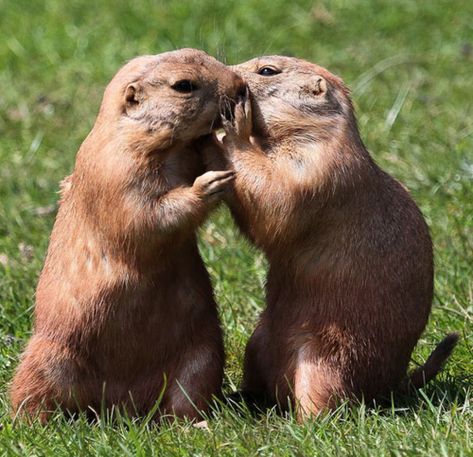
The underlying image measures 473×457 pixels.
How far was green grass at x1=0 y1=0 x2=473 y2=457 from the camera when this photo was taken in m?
5.35

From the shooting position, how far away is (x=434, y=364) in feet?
19.6

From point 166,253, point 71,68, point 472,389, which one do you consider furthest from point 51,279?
point 71,68

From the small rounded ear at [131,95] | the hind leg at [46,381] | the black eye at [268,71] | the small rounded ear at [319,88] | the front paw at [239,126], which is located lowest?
the hind leg at [46,381]

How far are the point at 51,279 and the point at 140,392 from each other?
679 millimetres

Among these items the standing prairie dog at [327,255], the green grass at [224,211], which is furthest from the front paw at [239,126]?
the green grass at [224,211]

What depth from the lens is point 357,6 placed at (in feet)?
42.4

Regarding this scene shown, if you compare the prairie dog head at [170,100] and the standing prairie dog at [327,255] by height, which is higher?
the prairie dog head at [170,100]

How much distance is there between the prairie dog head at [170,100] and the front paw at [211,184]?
0.81ft

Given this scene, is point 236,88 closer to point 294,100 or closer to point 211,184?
point 294,100

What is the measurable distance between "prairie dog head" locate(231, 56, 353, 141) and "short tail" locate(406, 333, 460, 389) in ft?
3.67

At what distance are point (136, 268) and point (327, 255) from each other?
Answer: 87 cm

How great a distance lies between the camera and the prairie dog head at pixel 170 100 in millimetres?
5738

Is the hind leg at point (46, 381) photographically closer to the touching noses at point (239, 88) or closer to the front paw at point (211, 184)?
the front paw at point (211, 184)

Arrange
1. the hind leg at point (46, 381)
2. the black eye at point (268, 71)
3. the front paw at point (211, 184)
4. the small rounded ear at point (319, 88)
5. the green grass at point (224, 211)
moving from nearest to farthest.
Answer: the green grass at point (224, 211), the front paw at point (211, 184), the hind leg at point (46, 381), the small rounded ear at point (319, 88), the black eye at point (268, 71)
